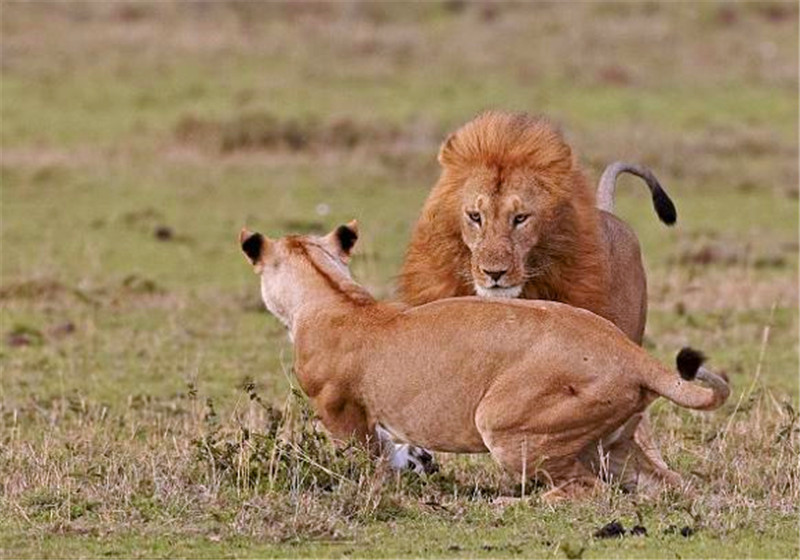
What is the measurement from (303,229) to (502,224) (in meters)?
8.97

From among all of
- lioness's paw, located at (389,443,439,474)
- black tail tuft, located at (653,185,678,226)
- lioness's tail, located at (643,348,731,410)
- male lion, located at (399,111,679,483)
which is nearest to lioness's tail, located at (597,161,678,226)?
black tail tuft, located at (653,185,678,226)

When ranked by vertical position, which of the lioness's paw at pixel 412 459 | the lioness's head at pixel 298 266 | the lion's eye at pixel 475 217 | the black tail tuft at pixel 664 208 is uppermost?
the lion's eye at pixel 475 217

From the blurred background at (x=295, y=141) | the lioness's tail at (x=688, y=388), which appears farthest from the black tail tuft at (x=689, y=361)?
the blurred background at (x=295, y=141)

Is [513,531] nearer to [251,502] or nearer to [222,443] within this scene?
[251,502]

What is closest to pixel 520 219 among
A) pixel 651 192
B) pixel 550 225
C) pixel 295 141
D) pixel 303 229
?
pixel 550 225

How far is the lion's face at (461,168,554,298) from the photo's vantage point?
6.89m

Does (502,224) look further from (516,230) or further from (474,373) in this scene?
(474,373)

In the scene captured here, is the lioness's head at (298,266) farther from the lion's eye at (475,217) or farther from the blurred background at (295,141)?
the blurred background at (295,141)

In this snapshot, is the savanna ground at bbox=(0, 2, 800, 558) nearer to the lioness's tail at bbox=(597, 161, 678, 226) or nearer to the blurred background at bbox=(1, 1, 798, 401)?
the blurred background at bbox=(1, 1, 798, 401)

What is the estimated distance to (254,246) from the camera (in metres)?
6.99

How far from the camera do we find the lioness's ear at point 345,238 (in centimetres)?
702

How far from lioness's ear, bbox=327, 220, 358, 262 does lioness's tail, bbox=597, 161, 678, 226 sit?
148 cm

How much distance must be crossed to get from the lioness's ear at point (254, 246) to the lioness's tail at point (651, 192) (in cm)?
180

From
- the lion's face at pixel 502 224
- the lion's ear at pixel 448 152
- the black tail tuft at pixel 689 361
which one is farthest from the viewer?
the lion's ear at pixel 448 152
